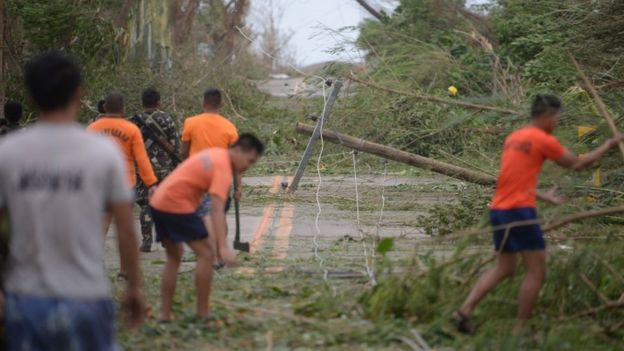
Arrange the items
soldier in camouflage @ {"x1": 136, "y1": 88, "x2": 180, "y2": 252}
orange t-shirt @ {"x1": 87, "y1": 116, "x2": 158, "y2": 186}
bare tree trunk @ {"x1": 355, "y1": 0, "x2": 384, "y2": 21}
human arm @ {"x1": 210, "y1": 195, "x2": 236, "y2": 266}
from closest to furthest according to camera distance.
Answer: human arm @ {"x1": 210, "y1": 195, "x2": 236, "y2": 266}
orange t-shirt @ {"x1": 87, "y1": 116, "x2": 158, "y2": 186}
soldier in camouflage @ {"x1": 136, "y1": 88, "x2": 180, "y2": 252}
bare tree trunk @ {"x1": 355, "y1": 0, "x2": 384, "y2": 21}

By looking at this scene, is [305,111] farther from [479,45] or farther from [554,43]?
[554,43]

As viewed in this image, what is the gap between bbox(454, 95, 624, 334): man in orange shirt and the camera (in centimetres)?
843

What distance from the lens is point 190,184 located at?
8.70 m

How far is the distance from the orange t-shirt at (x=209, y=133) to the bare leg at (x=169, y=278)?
293cm

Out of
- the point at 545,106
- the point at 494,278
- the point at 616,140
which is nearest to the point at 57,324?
the point at 494,278

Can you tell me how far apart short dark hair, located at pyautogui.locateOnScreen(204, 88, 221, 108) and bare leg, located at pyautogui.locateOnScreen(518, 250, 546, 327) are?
4.49 metres

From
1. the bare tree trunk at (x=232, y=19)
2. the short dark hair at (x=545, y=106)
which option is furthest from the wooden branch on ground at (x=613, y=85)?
the bare tree trunk at (x=232, y=19)

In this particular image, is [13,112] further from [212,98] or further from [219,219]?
[219,219]

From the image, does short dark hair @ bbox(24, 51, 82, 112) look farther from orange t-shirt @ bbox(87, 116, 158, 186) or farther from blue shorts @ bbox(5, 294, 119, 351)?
orange t-shirt @ bbox(87, 116, 158, 186)

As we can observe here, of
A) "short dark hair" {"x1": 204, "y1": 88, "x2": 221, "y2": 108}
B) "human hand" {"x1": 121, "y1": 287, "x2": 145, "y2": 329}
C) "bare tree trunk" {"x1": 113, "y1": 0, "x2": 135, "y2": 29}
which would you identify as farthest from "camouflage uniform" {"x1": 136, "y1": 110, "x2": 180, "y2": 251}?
"bare tree trunk" {"x1": 113, "y1": 0, "x2": 135, "y2": 29}

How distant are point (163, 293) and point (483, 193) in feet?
23.9

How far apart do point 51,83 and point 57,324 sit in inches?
38.3

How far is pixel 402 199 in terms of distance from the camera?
18641 millimetres

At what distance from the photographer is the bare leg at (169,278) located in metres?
8.83
